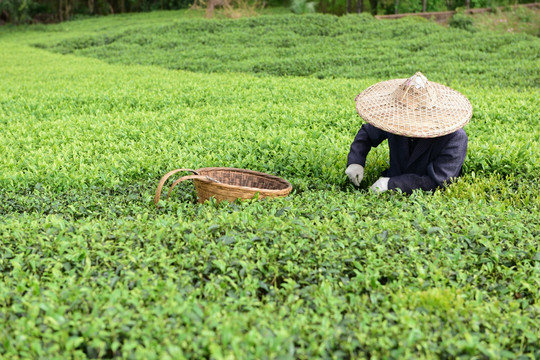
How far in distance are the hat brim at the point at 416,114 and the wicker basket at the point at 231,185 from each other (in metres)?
0.84

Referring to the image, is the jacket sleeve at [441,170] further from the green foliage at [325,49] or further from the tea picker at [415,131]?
the green foliage at [325,49]

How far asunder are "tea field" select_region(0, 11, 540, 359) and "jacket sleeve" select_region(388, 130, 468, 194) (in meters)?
0.12

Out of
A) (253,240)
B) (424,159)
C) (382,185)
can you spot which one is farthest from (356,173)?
(253,240)

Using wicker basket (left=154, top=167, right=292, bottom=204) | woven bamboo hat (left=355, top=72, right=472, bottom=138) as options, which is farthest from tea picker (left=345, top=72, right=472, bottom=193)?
wicker basket (left=154, top=167, right=292, bottom=204)

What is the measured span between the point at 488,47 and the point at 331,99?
23.2 feet

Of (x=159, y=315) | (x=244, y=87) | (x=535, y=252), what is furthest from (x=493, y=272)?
(x=244, y=87)

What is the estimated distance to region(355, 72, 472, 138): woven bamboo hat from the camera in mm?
3656

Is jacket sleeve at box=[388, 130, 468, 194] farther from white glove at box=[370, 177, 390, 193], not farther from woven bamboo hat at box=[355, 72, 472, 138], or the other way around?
woven bamboo hat at box=[355, 72, 472, 138]

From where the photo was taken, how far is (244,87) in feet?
30.8

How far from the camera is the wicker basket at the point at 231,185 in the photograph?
3748mm

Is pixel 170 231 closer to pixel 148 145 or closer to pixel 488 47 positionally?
pixel 148 145

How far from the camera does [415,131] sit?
143 inches

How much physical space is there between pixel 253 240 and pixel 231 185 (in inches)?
33.1

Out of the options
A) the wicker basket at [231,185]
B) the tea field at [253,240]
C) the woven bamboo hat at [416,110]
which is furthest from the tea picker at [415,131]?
the wicker basket at [231,185]
